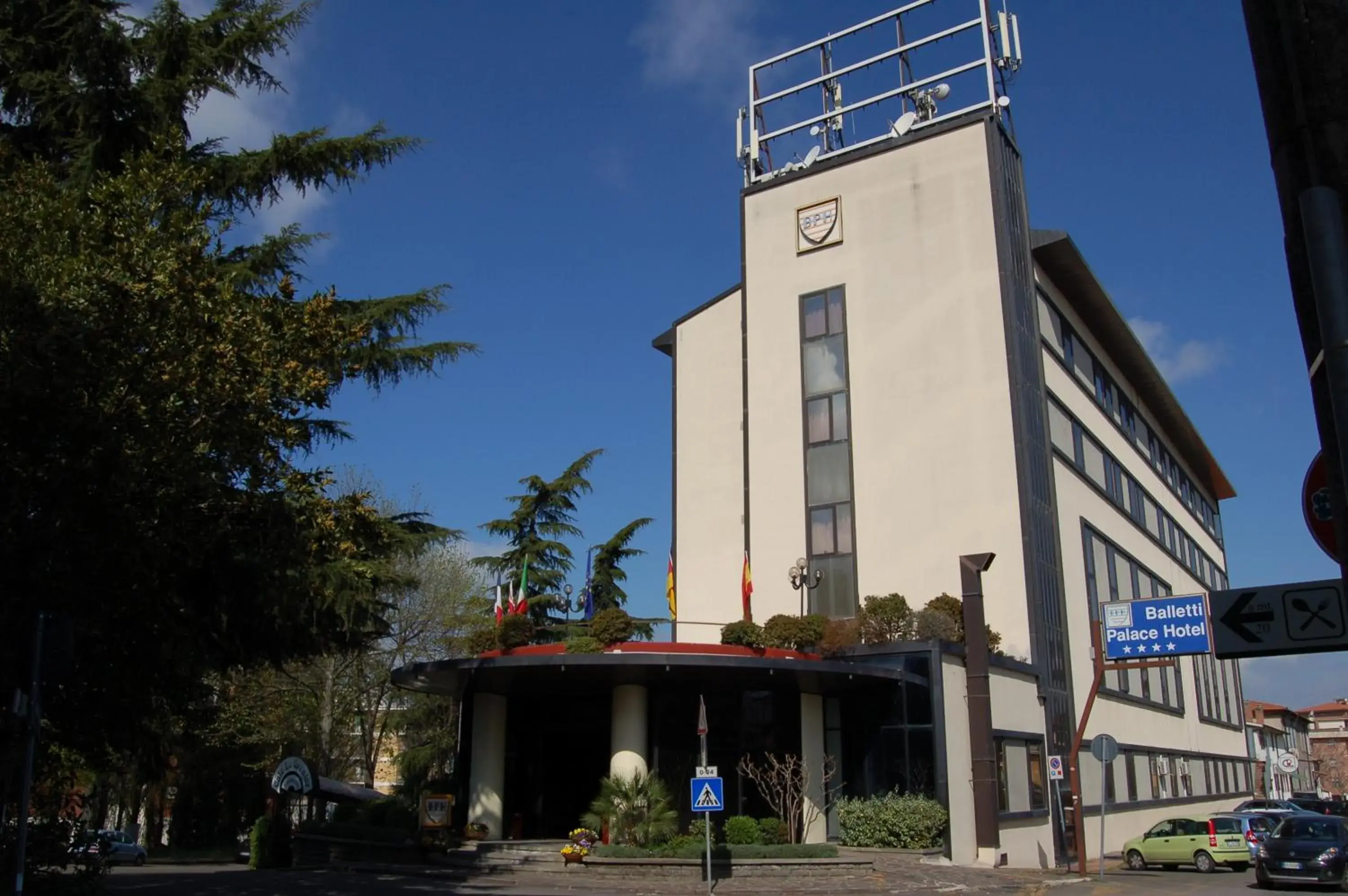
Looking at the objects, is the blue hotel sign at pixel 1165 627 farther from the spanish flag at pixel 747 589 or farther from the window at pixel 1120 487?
the window at pixel 1120 487

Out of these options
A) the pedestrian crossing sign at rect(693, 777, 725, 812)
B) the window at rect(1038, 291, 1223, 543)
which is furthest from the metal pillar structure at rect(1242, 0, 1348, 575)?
the window at rect(1038, 291, 1223, 543)

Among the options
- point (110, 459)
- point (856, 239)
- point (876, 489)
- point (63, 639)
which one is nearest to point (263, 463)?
point (110, 459)

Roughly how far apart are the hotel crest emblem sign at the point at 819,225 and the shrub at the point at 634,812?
19707 mm

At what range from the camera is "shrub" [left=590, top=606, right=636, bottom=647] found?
25094 mm

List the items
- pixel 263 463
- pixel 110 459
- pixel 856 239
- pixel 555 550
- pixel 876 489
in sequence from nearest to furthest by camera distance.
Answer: pixel 110 459, pixel 263 463, pixel 876 489, pixel 856 239, pixel 555 550

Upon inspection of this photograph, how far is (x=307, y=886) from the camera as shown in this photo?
19219 millimetres

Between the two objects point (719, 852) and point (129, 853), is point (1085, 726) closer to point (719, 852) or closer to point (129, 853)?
Answer: point (719, 852)

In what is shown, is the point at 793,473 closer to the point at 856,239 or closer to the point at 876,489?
the point at 876,489

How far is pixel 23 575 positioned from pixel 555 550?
1186 inches

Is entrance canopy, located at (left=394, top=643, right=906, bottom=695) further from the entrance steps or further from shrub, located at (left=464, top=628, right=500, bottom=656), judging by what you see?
the entrance steps

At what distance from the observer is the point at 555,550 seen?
1667 inches

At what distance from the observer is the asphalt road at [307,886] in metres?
17.8

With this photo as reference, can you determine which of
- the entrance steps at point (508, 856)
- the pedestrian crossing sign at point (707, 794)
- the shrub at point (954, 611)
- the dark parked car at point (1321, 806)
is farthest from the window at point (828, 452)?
the dark parked car at point (1321, 806)

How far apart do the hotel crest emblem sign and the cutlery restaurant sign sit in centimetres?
3123
